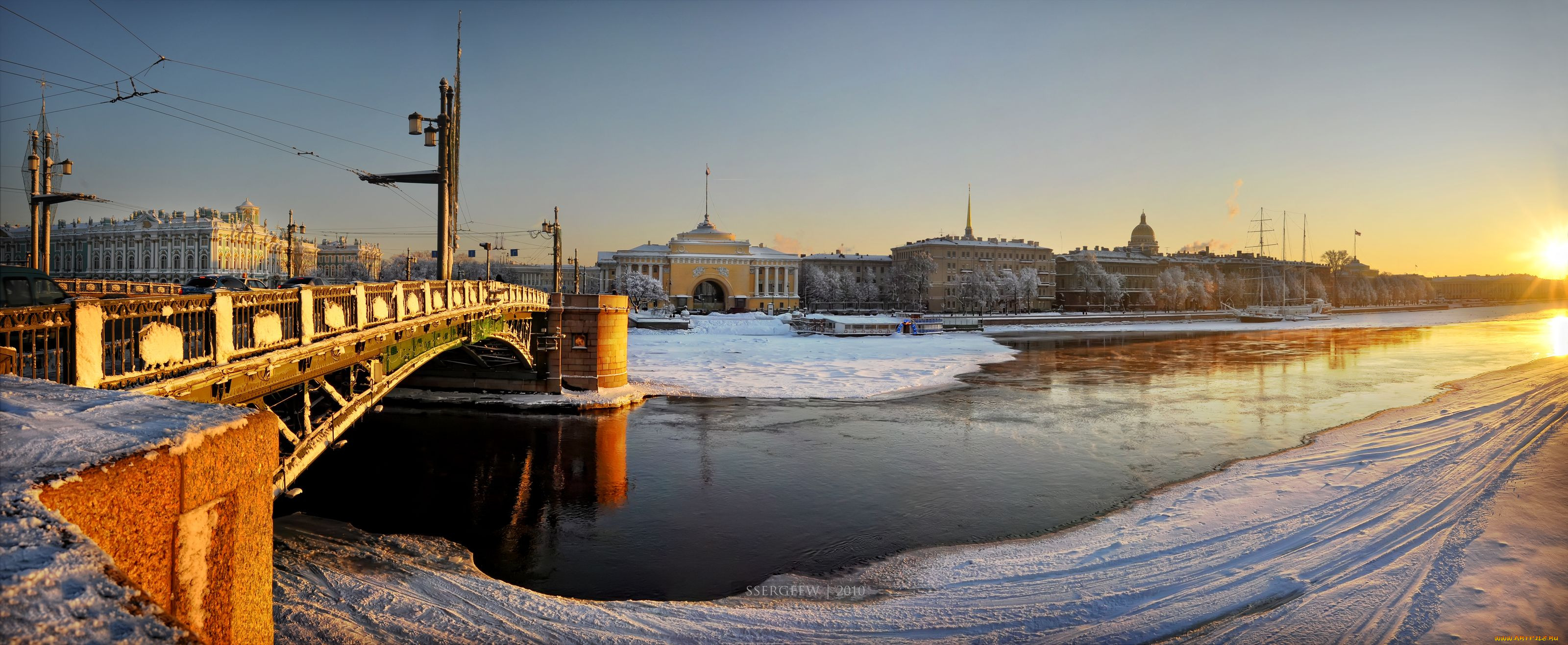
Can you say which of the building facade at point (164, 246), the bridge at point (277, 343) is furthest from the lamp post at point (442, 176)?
the building facade at point (164, 246)

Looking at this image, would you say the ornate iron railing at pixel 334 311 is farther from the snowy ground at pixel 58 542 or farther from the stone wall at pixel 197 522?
the snowy ground at pixel 58 542

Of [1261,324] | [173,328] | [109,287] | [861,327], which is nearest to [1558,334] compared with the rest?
[1261,324]

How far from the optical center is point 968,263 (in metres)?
115

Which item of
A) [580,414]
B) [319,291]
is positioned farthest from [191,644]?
[580,414]

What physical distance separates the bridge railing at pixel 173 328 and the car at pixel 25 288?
3.07 metres

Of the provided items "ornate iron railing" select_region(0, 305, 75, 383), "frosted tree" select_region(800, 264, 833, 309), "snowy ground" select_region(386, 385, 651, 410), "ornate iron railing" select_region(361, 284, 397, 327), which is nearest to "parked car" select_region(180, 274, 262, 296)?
"snowy ground" select_region(386, 385, 651, 410)

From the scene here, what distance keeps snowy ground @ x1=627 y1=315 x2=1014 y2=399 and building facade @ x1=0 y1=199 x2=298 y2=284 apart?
27.4m

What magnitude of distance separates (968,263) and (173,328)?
11333 centimetres

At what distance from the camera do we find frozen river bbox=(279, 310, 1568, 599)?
12.4 metres

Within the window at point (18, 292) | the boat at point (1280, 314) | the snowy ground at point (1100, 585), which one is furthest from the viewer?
the boat at point (1280, 314)

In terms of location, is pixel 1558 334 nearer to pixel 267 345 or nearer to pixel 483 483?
pixel 483 483

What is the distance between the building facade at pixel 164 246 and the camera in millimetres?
54031

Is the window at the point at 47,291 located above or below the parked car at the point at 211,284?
below

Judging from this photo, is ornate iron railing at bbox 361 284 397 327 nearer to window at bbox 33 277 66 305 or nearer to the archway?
window at bbox 33 277 66 305
